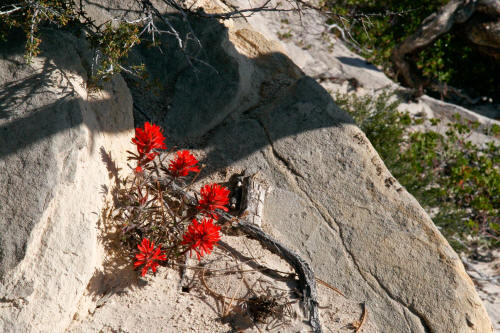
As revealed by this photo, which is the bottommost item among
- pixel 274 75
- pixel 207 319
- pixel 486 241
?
pixel 486 241

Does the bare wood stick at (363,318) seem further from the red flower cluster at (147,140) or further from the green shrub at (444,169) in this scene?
the green shrub at (444,169)

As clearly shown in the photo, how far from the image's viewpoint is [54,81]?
8.89 ft

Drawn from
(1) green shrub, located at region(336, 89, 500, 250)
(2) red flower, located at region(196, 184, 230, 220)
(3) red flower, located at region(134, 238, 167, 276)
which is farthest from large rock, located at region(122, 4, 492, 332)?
(1) green shrub, located at region(336, 89, 500, 250)

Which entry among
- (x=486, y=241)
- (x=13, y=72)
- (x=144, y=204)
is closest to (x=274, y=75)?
(x=144, y=204)

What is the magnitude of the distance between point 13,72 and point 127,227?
3.95 feet

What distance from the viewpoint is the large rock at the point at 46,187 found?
2.29 m

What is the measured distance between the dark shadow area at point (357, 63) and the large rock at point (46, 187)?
458 centimetres

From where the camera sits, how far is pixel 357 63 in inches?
261

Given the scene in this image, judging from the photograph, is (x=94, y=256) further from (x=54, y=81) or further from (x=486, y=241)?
(x=486, y=241)

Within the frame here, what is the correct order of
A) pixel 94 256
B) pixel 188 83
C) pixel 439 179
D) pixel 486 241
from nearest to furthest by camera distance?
1. pixel 94 256
2. pixel 188 83
3. pixel 486 241
4. pixel 439 179

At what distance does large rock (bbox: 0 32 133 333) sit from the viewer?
229cm

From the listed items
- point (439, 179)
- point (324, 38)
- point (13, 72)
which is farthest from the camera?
point (324, 38)

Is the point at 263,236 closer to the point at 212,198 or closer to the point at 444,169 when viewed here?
the point at 212,198

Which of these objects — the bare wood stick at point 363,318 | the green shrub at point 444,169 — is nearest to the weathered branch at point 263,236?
the bare wood stick at point 363,318
